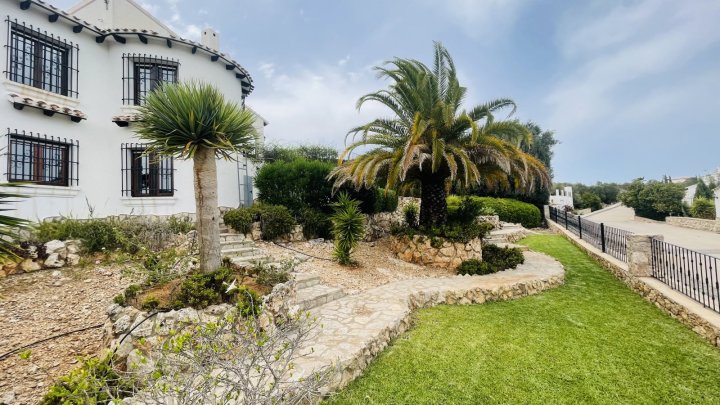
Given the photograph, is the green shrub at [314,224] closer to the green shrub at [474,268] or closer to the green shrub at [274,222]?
the green shrub at [274,222]

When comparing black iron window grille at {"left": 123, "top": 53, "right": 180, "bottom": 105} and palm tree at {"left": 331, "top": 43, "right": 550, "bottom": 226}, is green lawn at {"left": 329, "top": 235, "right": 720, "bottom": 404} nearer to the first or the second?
palm tree at {"left": 331, "top": 43, "right": 550, "bottom": 226}

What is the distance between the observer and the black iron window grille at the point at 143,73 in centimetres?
1112

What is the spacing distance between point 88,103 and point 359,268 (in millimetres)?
10845

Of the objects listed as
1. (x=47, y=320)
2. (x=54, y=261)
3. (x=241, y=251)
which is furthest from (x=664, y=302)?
(x=54, y=261)

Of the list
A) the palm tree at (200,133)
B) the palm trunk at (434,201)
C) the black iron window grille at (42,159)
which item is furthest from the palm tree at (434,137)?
the black iron window grille at (42,159)

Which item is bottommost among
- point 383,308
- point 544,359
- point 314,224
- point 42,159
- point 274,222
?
point 544,359

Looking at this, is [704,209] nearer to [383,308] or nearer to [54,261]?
[383,308]

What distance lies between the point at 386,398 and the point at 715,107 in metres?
23.7

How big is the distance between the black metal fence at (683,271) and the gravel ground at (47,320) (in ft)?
34.9

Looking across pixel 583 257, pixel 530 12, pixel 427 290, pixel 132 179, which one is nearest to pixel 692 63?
pixel 530 12

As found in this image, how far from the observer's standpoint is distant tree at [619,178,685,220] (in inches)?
1168

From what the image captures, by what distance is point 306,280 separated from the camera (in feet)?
24.7

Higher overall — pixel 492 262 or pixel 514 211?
pixel 514 211

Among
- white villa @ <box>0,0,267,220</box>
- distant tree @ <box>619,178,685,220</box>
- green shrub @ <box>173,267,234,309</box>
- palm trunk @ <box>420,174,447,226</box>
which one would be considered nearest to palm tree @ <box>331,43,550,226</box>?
palm trunk @ <box>420,174,447,226</box>
